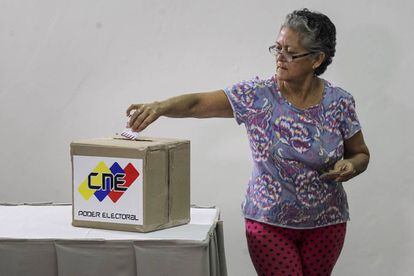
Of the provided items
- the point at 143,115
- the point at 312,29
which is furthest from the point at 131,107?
the point at 312,29

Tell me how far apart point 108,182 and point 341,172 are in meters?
0.70

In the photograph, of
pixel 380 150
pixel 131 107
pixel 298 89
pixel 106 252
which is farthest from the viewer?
pixel 380 150

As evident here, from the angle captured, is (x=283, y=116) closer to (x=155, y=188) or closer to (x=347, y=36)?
(x=155, y=188)

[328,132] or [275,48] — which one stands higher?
[275,48]

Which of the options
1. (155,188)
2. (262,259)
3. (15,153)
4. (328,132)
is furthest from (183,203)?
(15,153)

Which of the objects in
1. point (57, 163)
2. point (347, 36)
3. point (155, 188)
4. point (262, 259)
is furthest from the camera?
point (57, 163)

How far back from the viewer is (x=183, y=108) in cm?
204

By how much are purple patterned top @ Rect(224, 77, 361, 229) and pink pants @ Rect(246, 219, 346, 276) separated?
0.11ft

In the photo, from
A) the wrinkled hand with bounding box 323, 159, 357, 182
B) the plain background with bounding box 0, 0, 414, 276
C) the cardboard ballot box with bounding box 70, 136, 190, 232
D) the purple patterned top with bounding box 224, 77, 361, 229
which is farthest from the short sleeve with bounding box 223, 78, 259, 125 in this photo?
the plain background with bounding box 0, 0, 414, 276

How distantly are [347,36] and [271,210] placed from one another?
3.20ft

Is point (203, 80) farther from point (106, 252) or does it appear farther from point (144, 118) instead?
point (106, 252)

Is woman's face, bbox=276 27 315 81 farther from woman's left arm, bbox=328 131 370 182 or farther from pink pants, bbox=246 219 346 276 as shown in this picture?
pink pants, bbox=246 219 346 276

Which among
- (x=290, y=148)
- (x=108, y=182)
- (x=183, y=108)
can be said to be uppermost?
(x=183, y=108)

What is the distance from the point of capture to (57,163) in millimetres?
2914
